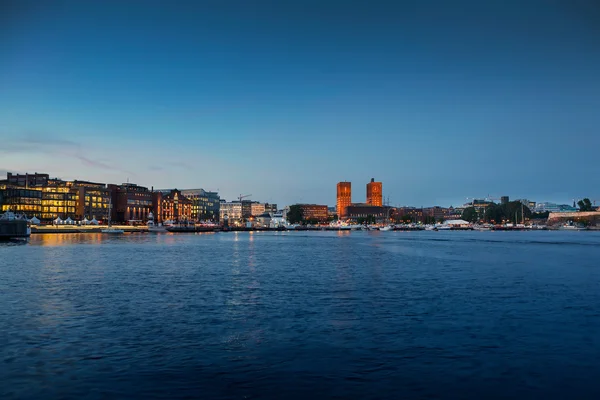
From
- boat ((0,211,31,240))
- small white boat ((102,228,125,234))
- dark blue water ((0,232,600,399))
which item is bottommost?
dark blue water ((0,232,600,399))

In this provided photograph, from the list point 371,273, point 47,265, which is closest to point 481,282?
point 371,273

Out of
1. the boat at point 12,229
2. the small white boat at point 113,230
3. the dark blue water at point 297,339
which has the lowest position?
the dark blue water at point 297,339

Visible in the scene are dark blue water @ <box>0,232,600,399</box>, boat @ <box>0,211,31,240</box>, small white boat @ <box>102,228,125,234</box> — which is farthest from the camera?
small white boat @ <box>102,228,125,234</box>

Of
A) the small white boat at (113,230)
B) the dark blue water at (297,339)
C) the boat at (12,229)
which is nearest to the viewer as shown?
the dark blue water at (297,339)

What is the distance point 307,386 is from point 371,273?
103 feet

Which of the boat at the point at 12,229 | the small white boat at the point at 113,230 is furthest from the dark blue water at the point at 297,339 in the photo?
the small white boat at the point at 113,230

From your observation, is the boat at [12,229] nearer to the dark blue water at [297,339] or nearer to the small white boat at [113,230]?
the small white boat at [113,230]

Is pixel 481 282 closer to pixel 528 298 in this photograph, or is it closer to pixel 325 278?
pixel 528 298

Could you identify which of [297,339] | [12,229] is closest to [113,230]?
[12,229]

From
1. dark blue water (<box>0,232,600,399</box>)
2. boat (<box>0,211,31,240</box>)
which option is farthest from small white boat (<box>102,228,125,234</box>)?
dark blue water (<box>0,232,600,399</box>)

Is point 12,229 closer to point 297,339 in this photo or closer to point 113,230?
point 113,230

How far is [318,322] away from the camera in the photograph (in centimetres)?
2245

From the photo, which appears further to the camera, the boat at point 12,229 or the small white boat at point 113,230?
the small white boat at point 113,230

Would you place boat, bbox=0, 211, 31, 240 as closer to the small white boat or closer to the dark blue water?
the small white boat
